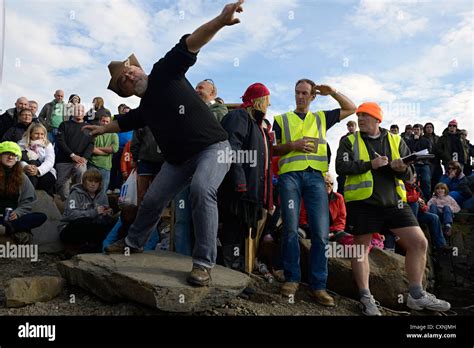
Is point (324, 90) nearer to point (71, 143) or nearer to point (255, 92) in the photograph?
point (255, 92)

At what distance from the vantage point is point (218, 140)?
139 inches

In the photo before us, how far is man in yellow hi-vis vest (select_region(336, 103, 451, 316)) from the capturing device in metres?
4.09

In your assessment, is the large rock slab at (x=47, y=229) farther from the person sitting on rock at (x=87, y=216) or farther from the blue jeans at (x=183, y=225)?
the blue jeans at (x=183, y=225)

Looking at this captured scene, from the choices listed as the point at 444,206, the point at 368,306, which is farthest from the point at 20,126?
the point at 444,206

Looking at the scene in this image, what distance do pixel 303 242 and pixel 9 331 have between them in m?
3.31

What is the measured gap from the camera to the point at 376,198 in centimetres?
407

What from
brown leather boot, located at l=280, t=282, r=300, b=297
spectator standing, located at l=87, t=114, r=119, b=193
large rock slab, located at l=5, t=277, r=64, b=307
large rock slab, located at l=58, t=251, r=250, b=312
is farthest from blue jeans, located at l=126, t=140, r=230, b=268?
spectator standing, located at l=87, t=114, r=119, b=193

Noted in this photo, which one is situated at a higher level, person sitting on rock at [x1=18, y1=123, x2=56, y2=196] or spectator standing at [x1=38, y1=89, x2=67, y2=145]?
spectator standing at [x1=38, y1=89, x2=67, y2=145]

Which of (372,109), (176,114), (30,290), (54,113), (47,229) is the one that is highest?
(54,113)

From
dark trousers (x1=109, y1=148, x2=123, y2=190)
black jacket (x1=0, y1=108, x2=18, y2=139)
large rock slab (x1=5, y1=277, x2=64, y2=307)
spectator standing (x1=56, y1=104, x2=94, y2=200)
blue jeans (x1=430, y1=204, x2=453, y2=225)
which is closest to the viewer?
large rock slab (x1=5, y1=277, x2=64, y2=307)

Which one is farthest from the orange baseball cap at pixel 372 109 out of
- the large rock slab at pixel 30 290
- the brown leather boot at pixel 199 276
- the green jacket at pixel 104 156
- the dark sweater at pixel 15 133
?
the dark sweater at pixel 15 133

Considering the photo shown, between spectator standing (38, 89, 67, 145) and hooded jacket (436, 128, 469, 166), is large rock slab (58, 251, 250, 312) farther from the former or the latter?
hooded jacket (436, 128, 469, 166)

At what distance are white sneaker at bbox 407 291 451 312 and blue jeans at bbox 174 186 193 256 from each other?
93.2 inches

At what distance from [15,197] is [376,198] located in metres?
4.23
